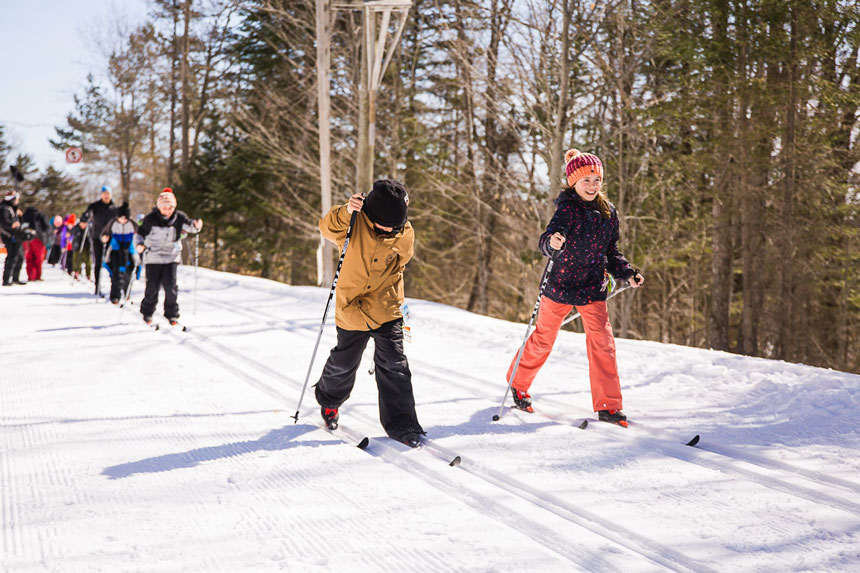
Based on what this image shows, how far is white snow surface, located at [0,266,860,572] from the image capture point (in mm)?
2643

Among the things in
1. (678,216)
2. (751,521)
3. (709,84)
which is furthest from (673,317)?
(751,521)

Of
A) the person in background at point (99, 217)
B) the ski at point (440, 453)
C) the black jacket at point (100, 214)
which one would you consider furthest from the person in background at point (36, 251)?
the ski at point (440, 453)

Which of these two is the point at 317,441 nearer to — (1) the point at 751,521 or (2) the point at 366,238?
(2) the point at 366,238

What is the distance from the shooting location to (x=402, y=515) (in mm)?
2979

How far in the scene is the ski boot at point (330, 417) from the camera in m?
4.33

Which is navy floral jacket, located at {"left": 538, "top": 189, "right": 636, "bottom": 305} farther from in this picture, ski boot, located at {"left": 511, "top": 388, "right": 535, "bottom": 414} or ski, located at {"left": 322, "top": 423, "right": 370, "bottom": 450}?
ski, located at {"left": 322, "top": 423, "right": 370, "bottom": 450}

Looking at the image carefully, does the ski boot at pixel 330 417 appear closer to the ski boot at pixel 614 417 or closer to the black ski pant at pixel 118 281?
the ski boot at pixel 614 417

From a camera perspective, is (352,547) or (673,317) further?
(673,317)

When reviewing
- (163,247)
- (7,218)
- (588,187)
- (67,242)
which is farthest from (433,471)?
(67,242)

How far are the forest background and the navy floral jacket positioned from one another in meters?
7.48

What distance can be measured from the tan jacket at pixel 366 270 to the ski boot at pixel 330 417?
1.99ft

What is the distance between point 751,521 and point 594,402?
167 cm

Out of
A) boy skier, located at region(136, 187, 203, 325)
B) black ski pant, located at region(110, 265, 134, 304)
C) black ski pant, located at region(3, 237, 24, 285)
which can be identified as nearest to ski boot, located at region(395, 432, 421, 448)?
boy skier, located at region(136, 187, 203, 325)

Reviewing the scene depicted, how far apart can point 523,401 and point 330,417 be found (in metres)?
1.49
